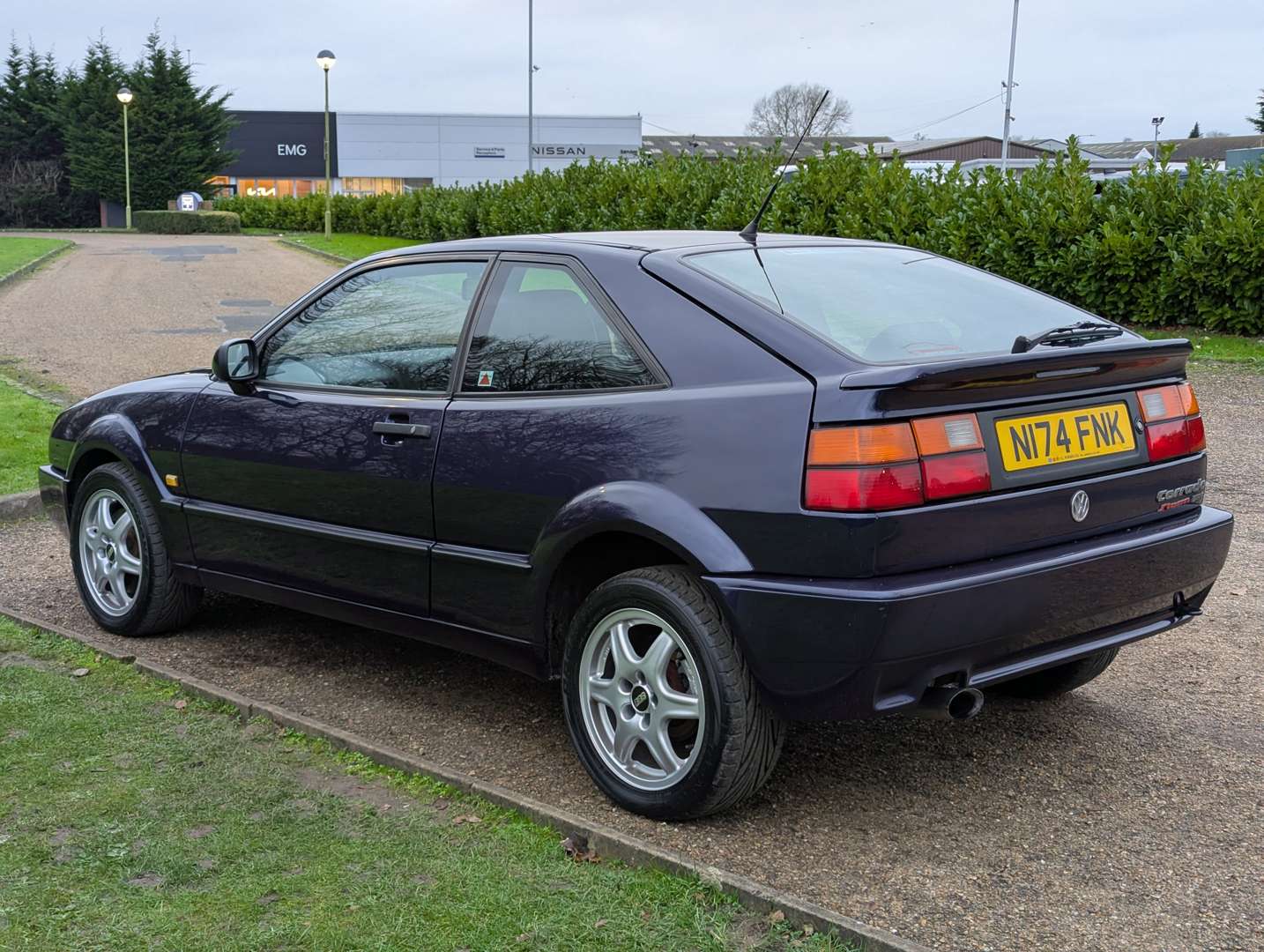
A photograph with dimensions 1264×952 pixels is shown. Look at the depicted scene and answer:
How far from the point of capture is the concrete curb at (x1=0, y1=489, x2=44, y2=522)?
7.54 meters

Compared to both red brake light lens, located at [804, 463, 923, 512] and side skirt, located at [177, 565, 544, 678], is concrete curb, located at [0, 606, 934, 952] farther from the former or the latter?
red brake light lens, located at [804, 463, 923, 512]

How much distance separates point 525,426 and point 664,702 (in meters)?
0.91

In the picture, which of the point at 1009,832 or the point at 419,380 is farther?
the point at 419,380

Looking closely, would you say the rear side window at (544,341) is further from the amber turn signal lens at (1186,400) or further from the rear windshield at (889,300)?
the amber turn signal lens at (1186,400)

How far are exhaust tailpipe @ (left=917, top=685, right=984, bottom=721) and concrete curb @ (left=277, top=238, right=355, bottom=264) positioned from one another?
84.5 ft

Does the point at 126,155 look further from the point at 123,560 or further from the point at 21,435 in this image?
the point at 123,560

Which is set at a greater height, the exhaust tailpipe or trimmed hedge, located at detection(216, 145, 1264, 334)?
trimmed hedge, located at detection(216, 145, 1264, 334)

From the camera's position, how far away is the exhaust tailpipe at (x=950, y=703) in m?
3.36

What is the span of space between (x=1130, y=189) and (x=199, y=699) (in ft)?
42.6

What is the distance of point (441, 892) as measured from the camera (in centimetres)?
319

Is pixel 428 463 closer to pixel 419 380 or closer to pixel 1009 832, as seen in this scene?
pixel 419 380

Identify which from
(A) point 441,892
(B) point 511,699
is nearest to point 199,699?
(B) point 511,699

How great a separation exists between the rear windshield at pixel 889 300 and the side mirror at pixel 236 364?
6.05 ft

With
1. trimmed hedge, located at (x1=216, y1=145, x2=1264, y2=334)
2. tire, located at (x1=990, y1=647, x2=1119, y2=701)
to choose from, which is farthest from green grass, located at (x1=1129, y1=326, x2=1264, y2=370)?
tire, located at (x1=990, y1=647, x2=1119, y2=701)
